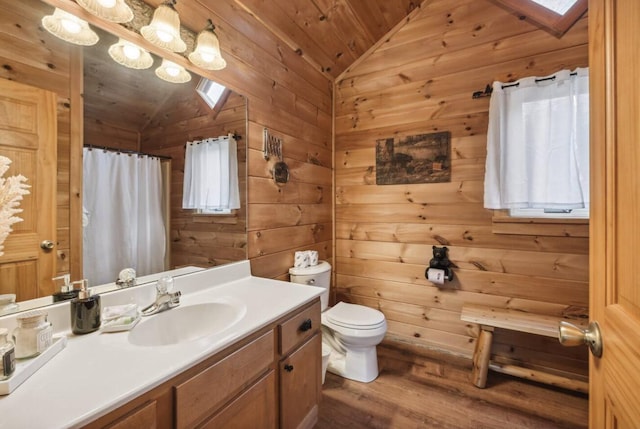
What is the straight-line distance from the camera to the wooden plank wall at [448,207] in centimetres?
194

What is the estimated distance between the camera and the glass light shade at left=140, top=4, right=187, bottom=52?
1.20 metres

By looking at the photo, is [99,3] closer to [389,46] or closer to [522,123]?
[389,46]

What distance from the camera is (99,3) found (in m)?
1.07

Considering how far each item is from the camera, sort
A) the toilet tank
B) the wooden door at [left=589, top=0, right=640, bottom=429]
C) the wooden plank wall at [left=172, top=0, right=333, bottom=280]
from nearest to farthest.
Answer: the wooden door at [left=589, top=0, right=640, bottom=429]
the wooden plank wall at [left=172, top=0, right=333, bottom=280]
the toilet tank

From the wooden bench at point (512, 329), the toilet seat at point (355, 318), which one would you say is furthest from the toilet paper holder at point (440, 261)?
the toilet seat at point (355, 318)

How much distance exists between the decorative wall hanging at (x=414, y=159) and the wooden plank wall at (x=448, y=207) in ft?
0.18

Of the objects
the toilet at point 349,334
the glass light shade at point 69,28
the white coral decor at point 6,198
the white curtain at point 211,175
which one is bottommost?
the toilet at point 349,334

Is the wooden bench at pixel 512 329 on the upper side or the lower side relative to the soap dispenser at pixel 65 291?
lower

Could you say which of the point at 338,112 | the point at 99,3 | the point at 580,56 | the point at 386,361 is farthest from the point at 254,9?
the point at 386,361

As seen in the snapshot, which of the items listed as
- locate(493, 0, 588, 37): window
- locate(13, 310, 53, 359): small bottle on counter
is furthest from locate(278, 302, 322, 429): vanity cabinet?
locate(493, 0, 588, 37): window

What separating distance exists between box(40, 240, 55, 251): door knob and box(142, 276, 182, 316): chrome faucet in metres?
0.38

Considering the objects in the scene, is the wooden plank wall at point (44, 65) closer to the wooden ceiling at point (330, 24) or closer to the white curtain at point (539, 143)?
the wooden ceiling at point (330, 24)

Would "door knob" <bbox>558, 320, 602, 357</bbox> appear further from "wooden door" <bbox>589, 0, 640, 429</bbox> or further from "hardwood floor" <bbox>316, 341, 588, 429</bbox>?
"hardwood floor" <bbox>316, 341, 588, 429</bbox>

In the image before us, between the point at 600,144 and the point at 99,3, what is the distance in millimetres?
1682
